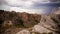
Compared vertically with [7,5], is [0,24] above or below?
below

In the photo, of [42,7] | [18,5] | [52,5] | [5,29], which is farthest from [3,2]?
[52,5]

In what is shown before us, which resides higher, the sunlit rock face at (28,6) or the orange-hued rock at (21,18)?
the sunlit rock face at (28,6)

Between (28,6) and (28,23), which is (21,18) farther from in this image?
(28,6)

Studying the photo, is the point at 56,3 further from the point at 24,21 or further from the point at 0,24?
the point at 0,24

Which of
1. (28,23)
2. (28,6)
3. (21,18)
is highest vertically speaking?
(28,6)

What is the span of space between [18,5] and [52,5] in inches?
28.3

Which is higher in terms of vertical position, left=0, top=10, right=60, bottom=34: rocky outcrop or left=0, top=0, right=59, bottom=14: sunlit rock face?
left=0, top=0, right=59, bottom=14: sunlit rock face

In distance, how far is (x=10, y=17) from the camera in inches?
105

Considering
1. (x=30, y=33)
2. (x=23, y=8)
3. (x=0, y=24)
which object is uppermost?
(x=23, y=8)

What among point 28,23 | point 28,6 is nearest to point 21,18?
point 28,23

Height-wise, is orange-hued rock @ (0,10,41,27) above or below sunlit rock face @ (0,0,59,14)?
below

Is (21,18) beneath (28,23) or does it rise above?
above

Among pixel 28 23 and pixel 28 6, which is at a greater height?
pixel 28 6

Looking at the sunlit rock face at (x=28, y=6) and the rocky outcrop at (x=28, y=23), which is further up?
the sunlit rock face at (x=28, y=6)
